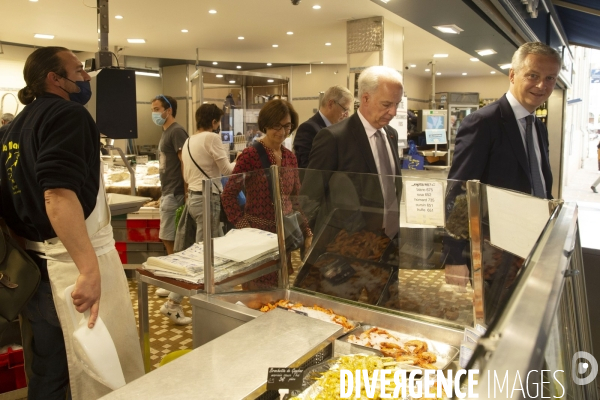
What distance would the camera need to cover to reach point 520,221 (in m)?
1.40

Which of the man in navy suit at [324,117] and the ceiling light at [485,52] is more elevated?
the ceiling light at [485,52]

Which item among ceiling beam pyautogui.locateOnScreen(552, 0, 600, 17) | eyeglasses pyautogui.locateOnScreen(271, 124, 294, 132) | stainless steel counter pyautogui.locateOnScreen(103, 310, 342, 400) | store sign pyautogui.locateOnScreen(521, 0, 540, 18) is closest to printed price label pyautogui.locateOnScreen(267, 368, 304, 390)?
stainless steel counter pyautogui.locateOnScreen(103, 310, 342, 400)

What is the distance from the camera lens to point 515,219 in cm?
141

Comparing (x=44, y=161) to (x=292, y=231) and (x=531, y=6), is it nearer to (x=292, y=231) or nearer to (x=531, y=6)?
(x=292, y=231)

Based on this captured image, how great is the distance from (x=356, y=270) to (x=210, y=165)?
92.9 inches

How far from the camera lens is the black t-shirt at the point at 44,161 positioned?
5.57 ft

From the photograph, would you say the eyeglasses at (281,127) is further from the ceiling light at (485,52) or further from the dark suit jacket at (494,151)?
the ceiling light at (485,52)

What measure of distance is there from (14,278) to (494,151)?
204cm

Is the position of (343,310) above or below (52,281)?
below

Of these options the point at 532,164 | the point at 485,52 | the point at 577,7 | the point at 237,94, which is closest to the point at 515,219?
the point at 532,164

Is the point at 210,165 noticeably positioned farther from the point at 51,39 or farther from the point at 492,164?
the point at 51,39

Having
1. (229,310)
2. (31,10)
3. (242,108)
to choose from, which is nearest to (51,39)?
(31,10)

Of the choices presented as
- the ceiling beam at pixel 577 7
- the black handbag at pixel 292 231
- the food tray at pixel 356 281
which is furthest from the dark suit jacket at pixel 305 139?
the ceiling beam at pixel 577 7

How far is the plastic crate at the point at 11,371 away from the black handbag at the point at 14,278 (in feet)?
3.59
